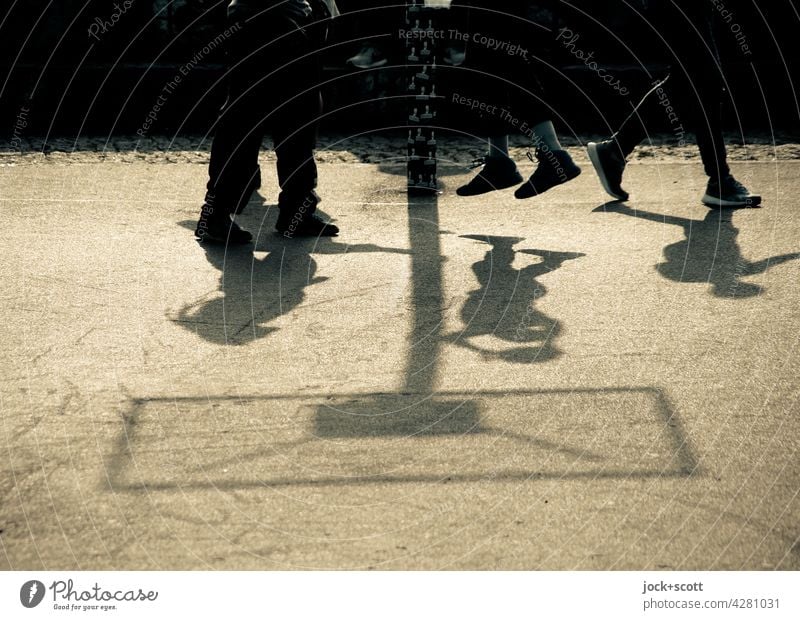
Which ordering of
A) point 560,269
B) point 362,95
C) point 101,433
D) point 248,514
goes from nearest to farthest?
point 248,514 → point 101,433 → point 560,269 → point 362,95

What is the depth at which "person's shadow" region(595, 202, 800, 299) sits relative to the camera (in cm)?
554

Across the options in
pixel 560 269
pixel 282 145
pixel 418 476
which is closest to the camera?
pixel 418 476

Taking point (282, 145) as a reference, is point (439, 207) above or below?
below

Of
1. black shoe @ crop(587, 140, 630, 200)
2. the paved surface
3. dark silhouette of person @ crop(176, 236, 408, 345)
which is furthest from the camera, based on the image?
black shoe @ crop(587, 140, 630, 200)

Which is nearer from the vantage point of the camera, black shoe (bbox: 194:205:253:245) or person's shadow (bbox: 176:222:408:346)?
person's shadow (bbox: 176:222:408:346)

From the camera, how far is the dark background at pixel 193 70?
1020cm

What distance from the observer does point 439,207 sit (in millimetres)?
7320

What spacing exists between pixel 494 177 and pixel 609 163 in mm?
828

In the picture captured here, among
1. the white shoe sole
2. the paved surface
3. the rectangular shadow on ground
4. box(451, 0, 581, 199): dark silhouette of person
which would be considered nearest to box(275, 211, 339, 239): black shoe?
the paved surface

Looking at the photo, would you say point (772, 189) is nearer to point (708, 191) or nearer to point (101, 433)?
point (708, 191)

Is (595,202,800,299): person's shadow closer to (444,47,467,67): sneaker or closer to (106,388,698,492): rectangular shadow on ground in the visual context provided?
(106,388,698,492): rectangular shadow on ground

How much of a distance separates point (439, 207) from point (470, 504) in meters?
4.16

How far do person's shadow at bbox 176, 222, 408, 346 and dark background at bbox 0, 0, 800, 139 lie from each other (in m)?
3.52

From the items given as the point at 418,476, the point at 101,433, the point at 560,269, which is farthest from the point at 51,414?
the point at 560,269
